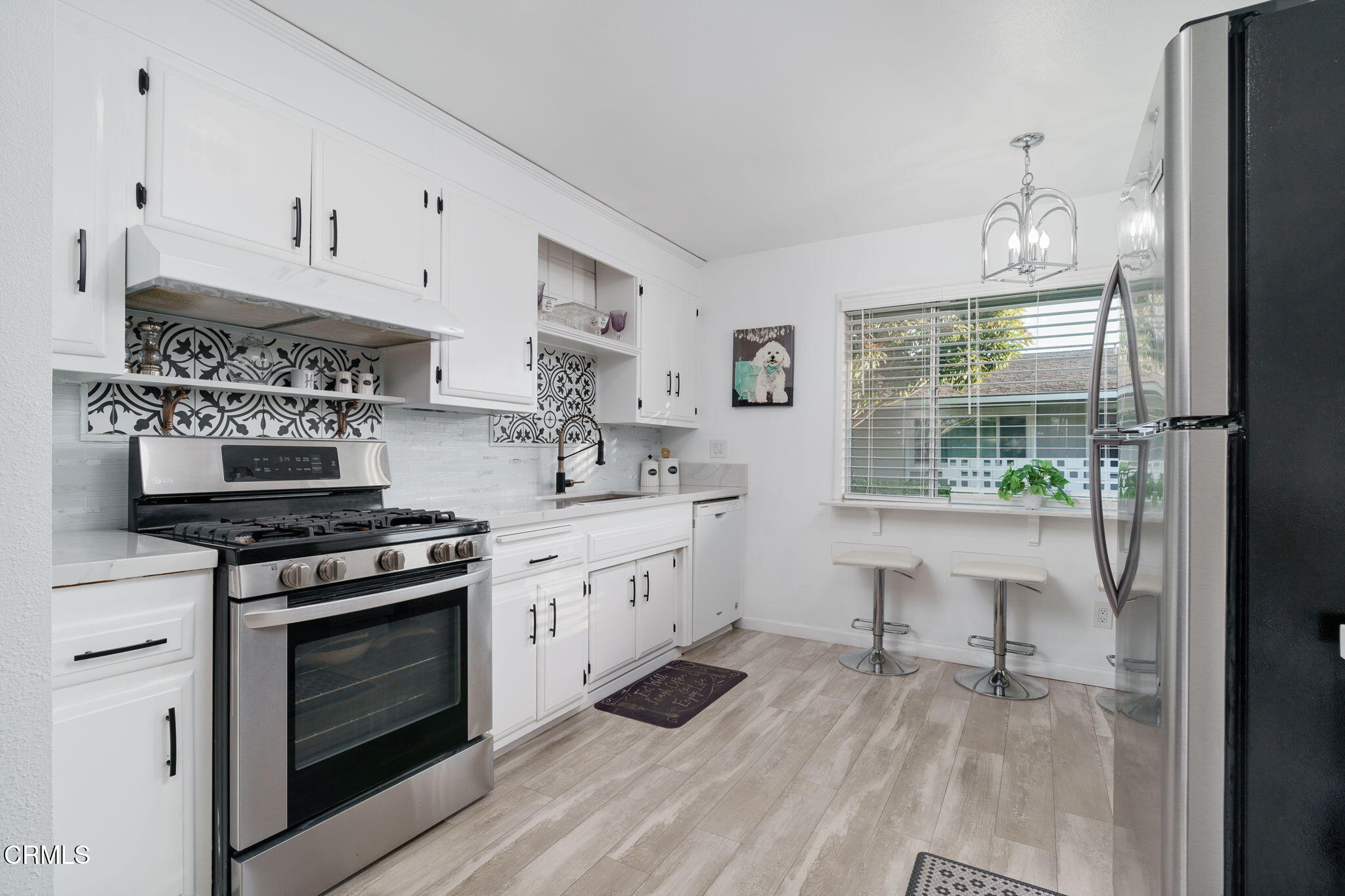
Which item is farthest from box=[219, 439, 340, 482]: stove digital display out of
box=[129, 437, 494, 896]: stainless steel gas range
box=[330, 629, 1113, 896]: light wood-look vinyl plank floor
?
box=[330, 629, 1113, 896]: light wood-look vinyl plank floor

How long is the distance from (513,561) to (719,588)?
1.83m

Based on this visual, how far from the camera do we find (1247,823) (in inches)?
35.9

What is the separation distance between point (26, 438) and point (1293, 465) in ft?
5.09

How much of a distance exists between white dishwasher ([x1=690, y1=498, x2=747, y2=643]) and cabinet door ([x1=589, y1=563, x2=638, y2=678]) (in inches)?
24.1

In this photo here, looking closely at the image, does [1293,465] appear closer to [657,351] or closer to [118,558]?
[118,558]

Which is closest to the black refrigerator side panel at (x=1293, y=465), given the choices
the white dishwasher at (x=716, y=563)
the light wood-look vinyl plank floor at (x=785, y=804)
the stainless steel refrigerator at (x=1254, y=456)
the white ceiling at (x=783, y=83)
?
the stainless steel refrigerator at (x=1254, y=456)

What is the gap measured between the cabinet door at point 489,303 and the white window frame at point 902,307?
76.9 inches

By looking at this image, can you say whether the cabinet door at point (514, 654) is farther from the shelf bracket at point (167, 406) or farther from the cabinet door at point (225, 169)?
the cabinet door at point (225, 169)

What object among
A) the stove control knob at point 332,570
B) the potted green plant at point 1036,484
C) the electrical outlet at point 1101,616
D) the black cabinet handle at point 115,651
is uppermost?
the potted green plant at point 1036,484

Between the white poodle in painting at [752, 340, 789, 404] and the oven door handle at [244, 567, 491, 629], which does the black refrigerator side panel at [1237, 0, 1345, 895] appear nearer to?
the oven door handle at [244, 567, 491, 629]

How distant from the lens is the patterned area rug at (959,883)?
67.1 inches

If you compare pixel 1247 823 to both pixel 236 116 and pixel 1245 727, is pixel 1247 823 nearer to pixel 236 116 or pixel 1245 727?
pixel 1245 727

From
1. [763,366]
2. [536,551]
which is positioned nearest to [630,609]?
[536,551]

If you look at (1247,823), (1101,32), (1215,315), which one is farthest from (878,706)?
(1101,32)
